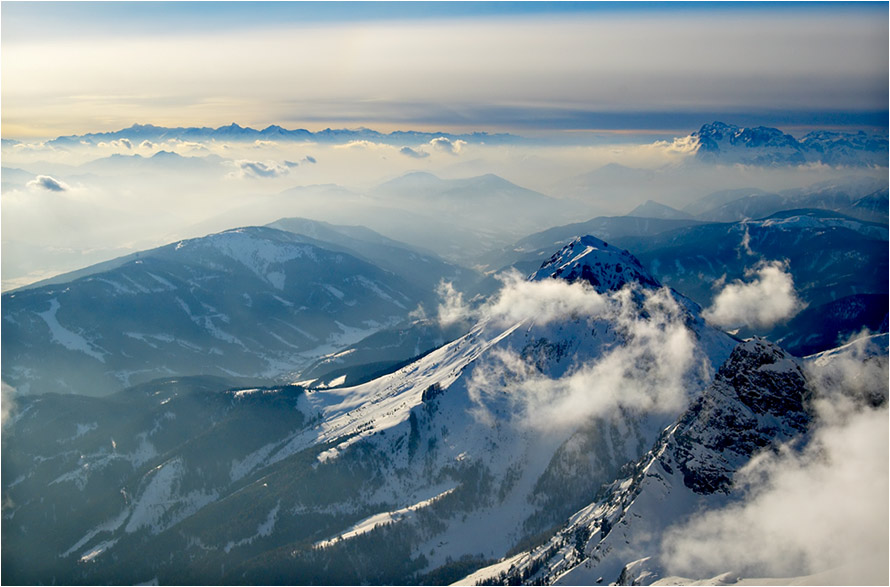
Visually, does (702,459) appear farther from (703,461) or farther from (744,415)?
(744,415)

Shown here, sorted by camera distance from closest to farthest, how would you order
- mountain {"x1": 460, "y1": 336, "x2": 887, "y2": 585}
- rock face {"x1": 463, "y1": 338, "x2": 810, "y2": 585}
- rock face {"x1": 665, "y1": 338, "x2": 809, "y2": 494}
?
mountain {"x1": 460, "y1": 336, "x2": 887, "y2": 585} → rock face {"x1": 463, "y1": 338, "x2": 810, "y2": 585} → rock face {"x1": 665, "y1": 338, "x2": 809, "y2": 494}

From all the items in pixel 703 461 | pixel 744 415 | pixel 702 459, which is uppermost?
pixel 744 415

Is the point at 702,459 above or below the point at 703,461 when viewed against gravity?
above

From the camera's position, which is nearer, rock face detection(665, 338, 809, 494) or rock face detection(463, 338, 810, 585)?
rock face detection(463, 338, 810, 585)

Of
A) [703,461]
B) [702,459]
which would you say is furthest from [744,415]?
[703,461]

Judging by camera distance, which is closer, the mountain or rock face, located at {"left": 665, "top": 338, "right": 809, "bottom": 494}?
the mountain

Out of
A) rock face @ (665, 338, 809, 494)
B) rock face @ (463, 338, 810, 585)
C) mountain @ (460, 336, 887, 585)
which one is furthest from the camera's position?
rock face @ (665, 338, 809, 494)

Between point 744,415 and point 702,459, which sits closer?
point 744,415

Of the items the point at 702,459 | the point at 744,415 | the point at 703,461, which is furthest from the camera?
the point at 702,459

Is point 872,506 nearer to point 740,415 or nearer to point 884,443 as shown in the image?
point 884,443
